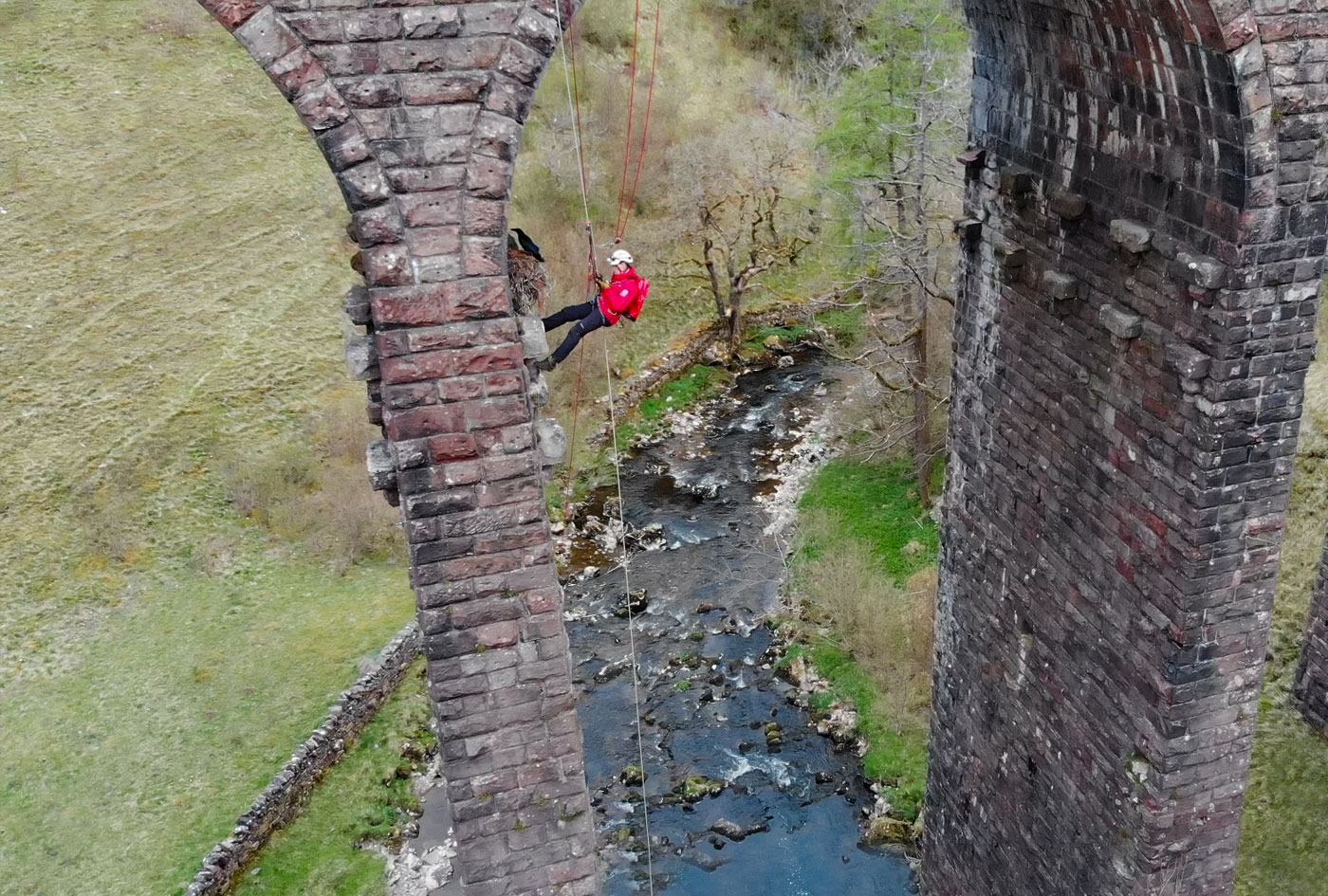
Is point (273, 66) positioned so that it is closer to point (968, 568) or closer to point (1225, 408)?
point (1225, 408)

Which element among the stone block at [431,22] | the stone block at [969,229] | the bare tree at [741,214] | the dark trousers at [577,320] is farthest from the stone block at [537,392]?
the bare tree at [741,214]

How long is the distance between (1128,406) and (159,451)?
15.9m

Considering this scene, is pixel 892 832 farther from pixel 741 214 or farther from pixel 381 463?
pixel 741 214

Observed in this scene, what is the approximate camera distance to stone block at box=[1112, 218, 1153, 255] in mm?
4836

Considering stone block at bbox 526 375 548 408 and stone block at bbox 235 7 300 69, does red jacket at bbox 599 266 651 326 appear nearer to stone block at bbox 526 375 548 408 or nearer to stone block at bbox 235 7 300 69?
stone block at bbox 526 375 548 408

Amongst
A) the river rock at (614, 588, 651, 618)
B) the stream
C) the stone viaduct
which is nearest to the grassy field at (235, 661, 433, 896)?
the stream

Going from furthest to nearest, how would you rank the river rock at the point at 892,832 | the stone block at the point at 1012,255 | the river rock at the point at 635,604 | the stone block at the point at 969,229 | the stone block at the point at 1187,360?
the river rock at the point at 635,604
the river rock at the point at 892,832
the stone block at the point at 969,229
the stone block at the point at 1012,255
the stone block at the point at 1187,360

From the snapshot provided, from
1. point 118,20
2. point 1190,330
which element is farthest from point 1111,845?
point 118,20

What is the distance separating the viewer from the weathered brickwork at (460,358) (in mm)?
3783

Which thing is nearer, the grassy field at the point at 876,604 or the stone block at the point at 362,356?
the stone block at the point at 362,356

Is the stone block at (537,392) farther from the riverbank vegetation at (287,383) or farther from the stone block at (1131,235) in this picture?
the riverbank vegetation at (287,383)

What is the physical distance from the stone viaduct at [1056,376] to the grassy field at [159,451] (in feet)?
24.2

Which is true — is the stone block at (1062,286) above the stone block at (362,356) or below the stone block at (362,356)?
below

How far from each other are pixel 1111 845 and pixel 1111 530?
181 centimetres
